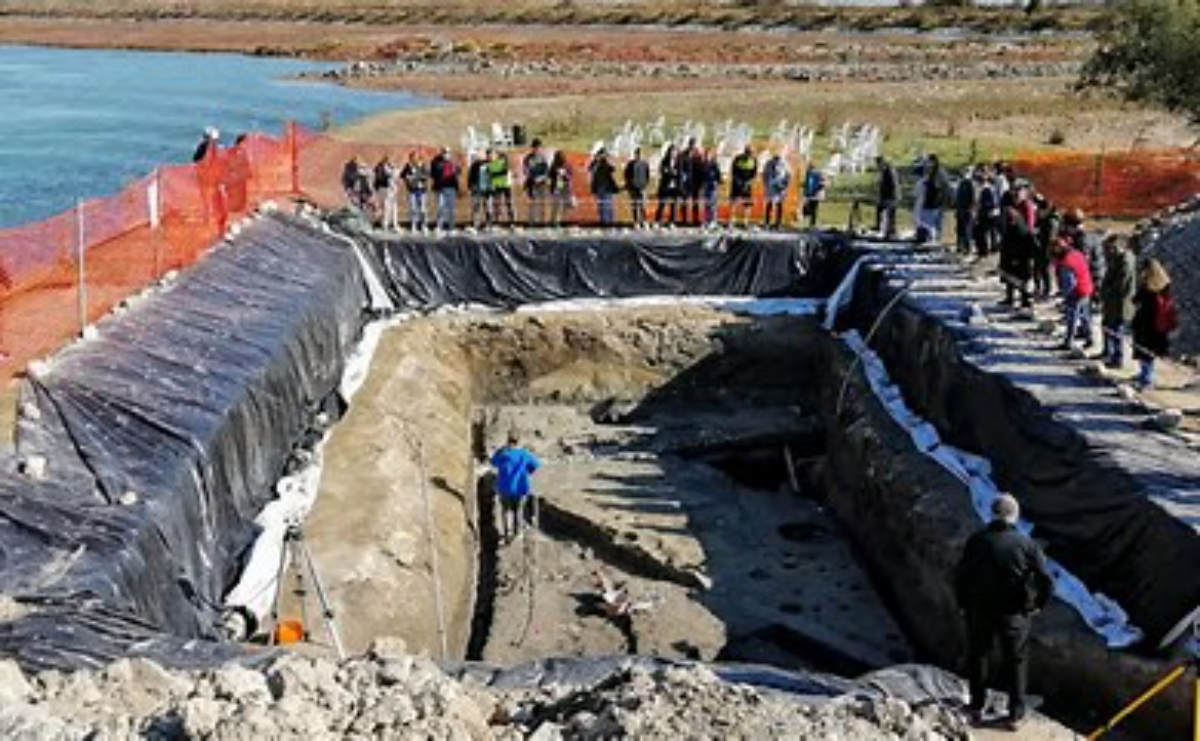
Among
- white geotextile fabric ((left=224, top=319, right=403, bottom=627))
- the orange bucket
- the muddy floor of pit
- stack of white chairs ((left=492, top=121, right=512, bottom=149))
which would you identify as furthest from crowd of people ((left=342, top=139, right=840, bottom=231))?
the orange bucket

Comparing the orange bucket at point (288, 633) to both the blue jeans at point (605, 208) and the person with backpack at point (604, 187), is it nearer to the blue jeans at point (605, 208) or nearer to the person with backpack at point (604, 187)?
the person with backpack at point (604, 187)

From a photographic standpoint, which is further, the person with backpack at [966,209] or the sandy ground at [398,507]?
the person with backpack at [966,209]

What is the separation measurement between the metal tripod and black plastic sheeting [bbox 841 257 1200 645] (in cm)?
671

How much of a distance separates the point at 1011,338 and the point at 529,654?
7175 mm

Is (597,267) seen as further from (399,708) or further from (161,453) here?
(399,708)

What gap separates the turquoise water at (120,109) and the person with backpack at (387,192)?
8.90 metres

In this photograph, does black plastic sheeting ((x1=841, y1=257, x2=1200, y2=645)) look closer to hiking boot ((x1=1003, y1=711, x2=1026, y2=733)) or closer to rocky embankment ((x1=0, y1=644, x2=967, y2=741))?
hiking boot ((x1=1003, y1=711, x2=1026, y2=733))

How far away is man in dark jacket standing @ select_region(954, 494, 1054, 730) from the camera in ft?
30.1

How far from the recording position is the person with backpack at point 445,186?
2403 cm

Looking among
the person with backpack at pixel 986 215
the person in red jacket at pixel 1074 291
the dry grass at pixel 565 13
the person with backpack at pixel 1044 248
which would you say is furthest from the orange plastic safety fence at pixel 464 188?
the dry grass at pixel 565 13

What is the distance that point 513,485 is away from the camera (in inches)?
668

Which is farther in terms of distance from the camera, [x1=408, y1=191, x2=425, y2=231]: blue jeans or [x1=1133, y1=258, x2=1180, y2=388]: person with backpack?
[x1=408, y1=191, x2=425, y2=231]: blue jeans

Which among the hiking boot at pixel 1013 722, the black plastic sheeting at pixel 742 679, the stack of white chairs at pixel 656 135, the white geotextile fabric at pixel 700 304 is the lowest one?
the white geotextile fabric at pixel 700 304

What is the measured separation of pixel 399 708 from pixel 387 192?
17299mm
